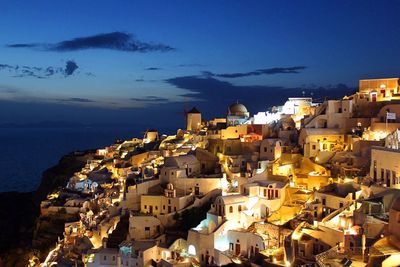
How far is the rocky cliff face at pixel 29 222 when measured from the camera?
45.9 meters

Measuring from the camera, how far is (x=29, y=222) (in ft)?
199

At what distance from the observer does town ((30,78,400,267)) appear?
22.7 m

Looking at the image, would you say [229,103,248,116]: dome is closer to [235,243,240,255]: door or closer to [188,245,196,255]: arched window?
[188,245,196,255]: arched window

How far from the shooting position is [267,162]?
32719 mm

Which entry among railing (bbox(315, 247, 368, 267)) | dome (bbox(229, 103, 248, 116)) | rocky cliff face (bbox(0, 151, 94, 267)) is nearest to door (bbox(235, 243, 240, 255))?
railing (bbox(315, 247, 368, 267))

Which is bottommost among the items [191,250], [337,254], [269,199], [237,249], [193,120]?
[191,250]

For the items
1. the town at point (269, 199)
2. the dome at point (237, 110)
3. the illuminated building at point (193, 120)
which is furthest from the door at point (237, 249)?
the illuminated building at point (193, 120)

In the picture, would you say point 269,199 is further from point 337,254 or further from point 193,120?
point 193,120

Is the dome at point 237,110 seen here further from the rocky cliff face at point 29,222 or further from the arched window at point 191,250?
the arched window at point 191,250

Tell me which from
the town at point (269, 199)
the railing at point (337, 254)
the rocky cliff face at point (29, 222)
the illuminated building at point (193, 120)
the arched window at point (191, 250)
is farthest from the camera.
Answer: the illuminated building at point (193, 120)

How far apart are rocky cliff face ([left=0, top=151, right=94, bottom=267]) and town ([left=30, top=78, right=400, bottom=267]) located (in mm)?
2740

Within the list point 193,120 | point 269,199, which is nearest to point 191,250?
point 269,199

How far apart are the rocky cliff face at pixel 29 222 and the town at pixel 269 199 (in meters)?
2.74

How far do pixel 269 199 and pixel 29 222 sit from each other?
42.1 metres
